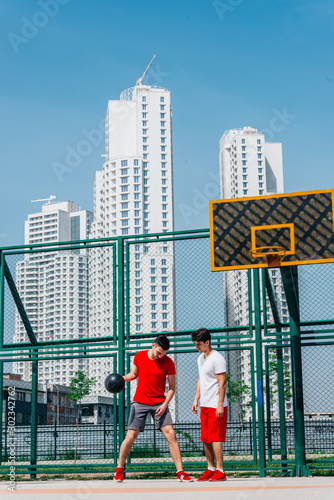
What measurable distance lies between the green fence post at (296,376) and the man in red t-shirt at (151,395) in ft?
5.09

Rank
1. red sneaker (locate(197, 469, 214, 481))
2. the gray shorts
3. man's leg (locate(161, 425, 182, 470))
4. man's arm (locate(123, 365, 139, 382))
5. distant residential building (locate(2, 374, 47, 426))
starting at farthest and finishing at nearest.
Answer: distant residential building (locate(2, 374, 47, 426)) → man's arm (locate(123, 365, 139, 382)) → the gray shorts → red sneaker (locate(197, 469, 214, 481)) → man's leg (locate(161, 425, 182, 470))

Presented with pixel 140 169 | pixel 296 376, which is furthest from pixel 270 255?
pixel 140 169

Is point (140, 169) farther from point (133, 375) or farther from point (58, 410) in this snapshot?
point (133, 375)

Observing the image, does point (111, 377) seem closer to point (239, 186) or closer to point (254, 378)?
point (254, 378)

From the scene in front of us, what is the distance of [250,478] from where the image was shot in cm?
829

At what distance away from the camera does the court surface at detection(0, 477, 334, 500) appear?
243 inches

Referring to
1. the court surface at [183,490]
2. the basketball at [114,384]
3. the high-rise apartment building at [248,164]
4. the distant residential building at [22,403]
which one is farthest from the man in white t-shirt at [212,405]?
the high-rise apartment building at [248,164]

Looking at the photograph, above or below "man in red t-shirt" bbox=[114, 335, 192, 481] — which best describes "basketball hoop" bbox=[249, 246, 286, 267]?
above

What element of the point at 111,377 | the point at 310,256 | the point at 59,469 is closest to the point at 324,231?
the point at 310,256

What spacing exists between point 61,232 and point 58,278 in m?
180

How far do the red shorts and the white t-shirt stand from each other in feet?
0.31

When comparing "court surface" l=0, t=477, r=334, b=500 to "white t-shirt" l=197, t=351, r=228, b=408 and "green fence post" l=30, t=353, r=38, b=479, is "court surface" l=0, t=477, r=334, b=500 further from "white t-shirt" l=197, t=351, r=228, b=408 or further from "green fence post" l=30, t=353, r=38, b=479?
"green fence post" l=30, t=353, r=38, b=479

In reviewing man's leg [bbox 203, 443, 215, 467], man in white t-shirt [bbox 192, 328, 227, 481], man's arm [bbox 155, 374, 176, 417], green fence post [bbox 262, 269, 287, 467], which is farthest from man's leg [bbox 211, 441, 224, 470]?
green fence post [bbox 262, 269, 287, 467]

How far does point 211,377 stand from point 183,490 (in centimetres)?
147
